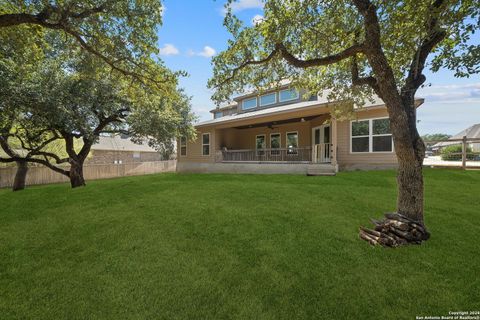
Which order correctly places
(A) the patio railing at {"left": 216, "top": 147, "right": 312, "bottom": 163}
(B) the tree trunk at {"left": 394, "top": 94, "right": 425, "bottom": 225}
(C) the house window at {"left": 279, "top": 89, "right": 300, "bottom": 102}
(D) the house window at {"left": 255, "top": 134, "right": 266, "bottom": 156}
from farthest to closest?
(D) the house window at {"left": 255, "top": 134, "right": 266, "bottom": 156}, (C) the house window at {"left": 279, "top": 89, "right": 300, "bottom": 102}, (A) the patio railing at {"left": 216, "top": 147, "right": 312, "bottom": 163}, (B) the tree trunk at {"left": 394, "top": 94, "right": 425, "bottom": 225}

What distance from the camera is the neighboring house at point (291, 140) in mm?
10828

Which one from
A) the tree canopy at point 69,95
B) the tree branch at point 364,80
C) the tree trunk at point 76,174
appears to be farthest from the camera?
the tree trunk at point 76,174

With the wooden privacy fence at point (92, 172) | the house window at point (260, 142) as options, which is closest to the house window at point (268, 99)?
the house window at point (260, 142)

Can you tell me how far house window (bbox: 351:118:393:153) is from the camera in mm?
10641

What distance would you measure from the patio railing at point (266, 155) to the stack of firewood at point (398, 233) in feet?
28.9

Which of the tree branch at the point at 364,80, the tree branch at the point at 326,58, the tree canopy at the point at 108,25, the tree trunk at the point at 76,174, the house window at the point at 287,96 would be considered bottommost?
the tree trunk at the point at 76,174

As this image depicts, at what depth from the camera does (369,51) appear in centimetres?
416

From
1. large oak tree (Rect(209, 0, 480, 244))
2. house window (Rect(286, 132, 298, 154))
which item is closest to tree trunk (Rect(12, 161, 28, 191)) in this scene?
large oak tree (Rect(209, 0, 480, 244))

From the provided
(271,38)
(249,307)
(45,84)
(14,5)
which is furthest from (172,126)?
(249,307)

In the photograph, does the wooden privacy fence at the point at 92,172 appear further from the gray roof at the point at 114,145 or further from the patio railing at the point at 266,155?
the patio railing at the point at 266,155

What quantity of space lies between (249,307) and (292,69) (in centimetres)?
655

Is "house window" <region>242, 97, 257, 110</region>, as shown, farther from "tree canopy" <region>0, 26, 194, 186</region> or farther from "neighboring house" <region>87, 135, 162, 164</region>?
"neighboring house" <region>87, 135, 162, 164</region>

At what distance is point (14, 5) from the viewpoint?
5.61 metres

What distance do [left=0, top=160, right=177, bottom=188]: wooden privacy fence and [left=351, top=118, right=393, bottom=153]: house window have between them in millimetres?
19642
